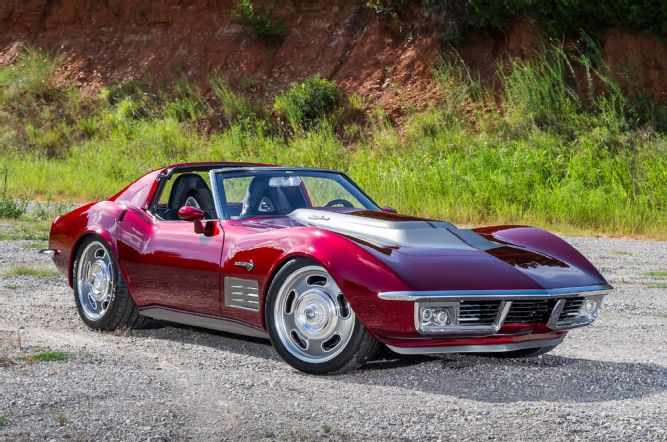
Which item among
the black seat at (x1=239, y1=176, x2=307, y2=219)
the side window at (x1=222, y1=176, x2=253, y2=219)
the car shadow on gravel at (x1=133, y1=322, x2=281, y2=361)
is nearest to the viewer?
the car shadow on gravel at (x1=133, y1=322, x2=281, y2=361)

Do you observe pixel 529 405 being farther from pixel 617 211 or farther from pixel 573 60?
pixel 573 60

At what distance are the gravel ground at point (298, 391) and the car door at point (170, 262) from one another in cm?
34

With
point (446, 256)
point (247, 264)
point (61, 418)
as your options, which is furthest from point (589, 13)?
point (61, 418)

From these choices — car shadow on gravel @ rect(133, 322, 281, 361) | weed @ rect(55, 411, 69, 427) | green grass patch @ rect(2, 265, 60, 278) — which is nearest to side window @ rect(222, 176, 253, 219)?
car shadow on gravel @ rect(133, 322, 281, 361)

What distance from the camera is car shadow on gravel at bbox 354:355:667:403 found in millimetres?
5766

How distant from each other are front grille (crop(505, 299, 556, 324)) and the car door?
1.84 m

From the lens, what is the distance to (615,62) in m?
22.8

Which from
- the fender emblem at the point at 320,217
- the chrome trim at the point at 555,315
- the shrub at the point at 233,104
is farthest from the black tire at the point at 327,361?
the shrub at the point at 233,104

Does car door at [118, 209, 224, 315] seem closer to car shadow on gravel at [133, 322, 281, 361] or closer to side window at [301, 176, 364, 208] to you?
car shadow on gravel at [133, 322, 281, 361]

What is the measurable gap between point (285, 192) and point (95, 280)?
159 centimetres

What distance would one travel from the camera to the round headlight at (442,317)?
19.1ft

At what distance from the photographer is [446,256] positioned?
6152mm

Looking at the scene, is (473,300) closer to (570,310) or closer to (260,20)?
(570,310)

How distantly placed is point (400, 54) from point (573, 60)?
17.1 ft
